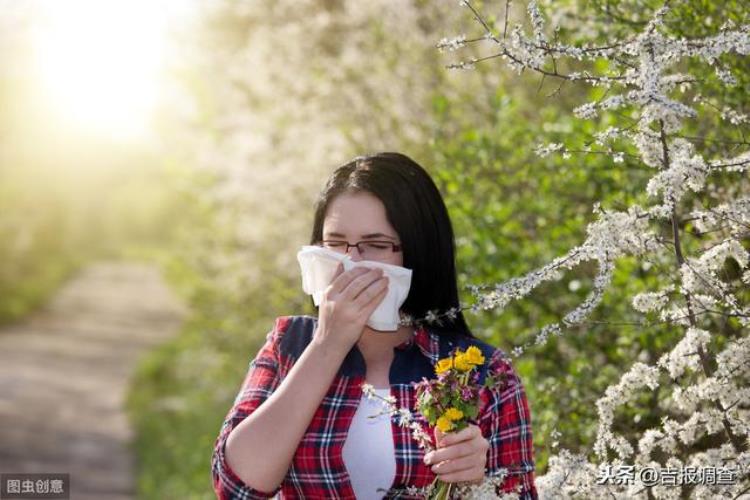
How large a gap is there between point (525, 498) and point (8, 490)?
656cm

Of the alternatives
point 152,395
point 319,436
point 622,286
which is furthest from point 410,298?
point 152,395

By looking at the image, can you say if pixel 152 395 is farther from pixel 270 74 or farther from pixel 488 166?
pixel 488 166

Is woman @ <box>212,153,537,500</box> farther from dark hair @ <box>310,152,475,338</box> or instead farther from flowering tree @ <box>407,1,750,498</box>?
flowering tree @ <box>407,1,750,498</box>

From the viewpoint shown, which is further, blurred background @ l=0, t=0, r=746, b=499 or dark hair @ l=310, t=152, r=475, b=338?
blurred background @ l=0, t=0, r=746, b=499

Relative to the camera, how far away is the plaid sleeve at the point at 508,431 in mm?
2531

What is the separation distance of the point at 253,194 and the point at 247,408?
6577mm

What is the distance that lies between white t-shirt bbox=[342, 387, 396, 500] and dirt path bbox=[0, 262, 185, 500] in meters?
6.50

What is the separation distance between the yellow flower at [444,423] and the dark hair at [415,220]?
525 mm

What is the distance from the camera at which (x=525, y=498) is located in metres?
2.54

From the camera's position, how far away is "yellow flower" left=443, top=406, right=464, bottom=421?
2.23m

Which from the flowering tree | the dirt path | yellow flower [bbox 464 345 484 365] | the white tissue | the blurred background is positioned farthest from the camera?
the dirt path

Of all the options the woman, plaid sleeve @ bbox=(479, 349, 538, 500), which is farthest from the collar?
plaid sleeve @ bbox=(479, 349, 538, 500)

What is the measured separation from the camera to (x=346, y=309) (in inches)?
97.7

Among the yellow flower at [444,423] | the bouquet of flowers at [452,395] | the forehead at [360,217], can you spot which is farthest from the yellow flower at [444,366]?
the forehead at [360,217]
